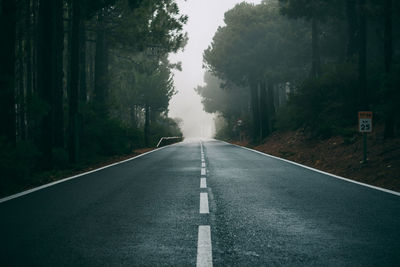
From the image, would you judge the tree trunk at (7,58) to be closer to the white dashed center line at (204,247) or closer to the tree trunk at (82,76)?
the white dashed center line at (204,247)

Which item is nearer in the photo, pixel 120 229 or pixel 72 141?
pixel 120 229

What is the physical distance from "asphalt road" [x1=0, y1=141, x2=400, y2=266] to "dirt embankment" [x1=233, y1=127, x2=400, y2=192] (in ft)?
6.18

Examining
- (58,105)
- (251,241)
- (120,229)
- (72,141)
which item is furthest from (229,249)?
(58,105)

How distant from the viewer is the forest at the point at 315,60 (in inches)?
658

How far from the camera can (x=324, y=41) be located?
33.8m

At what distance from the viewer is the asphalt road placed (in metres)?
3.73

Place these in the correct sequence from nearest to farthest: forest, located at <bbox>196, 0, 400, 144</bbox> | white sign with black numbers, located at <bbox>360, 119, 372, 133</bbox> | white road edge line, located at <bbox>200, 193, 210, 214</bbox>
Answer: white road edge line, located at <bbox>200, 193, 210, 214</bbox>
white sign with black numbers, located at <bbox>360, 119, 372, 133</bbox>
forest, located at <bbox>196, 0, 400, 144</bbox>

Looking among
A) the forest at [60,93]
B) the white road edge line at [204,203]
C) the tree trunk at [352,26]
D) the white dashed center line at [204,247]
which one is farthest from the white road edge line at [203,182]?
the tree trunk at [352,26]

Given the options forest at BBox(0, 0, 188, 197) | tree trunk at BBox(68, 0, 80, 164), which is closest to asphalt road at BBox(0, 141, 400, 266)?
forest at BBox(0, 0, 188, 197)

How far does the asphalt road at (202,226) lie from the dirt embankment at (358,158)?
1.88 meters

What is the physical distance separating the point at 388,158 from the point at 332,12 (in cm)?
1875

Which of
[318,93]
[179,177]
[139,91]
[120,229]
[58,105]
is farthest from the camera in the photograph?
[139,91]

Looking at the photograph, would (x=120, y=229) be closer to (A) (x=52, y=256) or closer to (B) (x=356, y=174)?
(A) (x=52, y=256)

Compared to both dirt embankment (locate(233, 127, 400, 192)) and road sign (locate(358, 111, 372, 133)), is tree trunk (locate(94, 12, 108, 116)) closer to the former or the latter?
dirt embankment (locate(233, 127, 400, 192))
